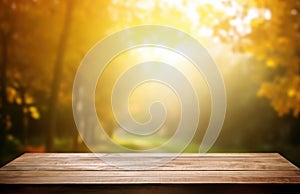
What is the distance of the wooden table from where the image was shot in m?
2.91

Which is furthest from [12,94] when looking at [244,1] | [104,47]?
[244,1]

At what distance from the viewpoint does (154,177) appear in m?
3.08

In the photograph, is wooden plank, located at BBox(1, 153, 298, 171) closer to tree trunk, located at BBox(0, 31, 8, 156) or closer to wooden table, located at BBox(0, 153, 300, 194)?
wooden table, located at BBox(0, 153, 300, 194)

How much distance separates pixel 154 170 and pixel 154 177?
0.30 metres

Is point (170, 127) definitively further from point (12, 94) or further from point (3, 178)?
point (3, 178)

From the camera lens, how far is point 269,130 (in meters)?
23.7

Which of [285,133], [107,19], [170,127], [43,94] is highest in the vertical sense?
[107,19]

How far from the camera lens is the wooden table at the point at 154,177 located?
2.91 m

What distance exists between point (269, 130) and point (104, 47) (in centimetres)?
1329

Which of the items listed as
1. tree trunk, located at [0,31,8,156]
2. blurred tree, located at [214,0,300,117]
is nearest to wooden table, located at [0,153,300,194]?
blurred tree, located at [214,0,300,117]

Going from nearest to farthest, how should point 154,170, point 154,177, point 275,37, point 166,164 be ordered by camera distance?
1. point 154,177
2. point 154,170
3. point 166,164
4. point 275,37

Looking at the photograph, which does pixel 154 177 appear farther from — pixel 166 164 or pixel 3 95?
pixel 3 95

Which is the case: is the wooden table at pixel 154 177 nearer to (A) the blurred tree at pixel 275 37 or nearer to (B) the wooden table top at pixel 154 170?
(B) the wooden table top at pixel 154 170

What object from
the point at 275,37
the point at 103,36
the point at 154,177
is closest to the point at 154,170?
the point at 154,177
